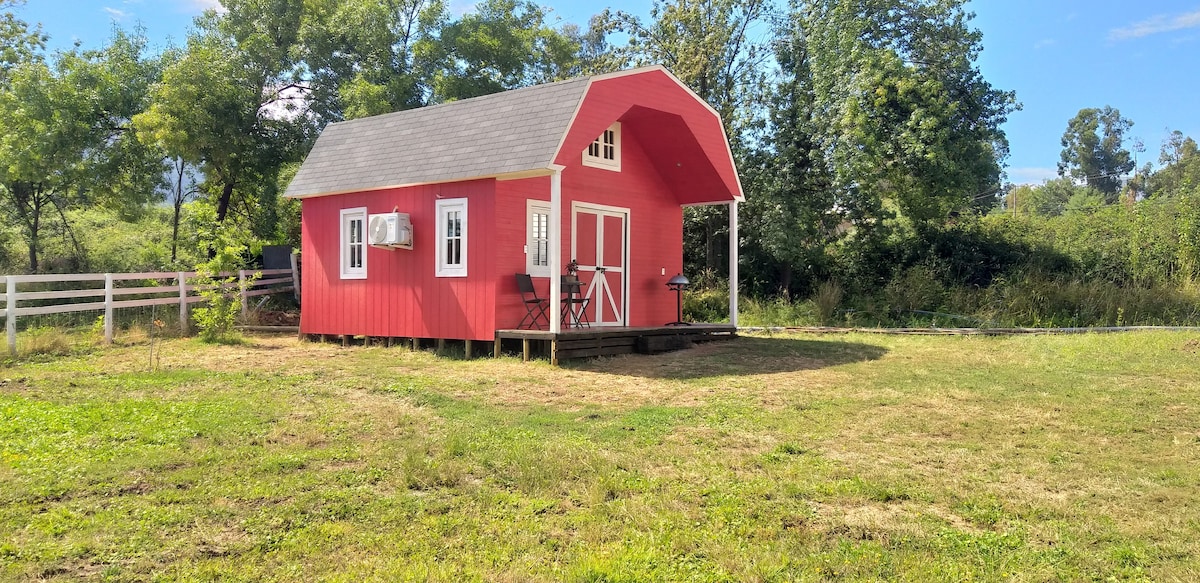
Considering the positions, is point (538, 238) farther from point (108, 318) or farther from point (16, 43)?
point (16, 43)

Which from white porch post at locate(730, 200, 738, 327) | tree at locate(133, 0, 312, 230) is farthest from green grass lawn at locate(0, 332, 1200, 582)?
tree at locate(133, 0, 312, 230)

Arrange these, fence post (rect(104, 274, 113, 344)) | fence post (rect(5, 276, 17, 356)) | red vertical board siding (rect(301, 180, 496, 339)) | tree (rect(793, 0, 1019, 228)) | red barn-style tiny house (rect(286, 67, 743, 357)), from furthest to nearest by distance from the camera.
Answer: tree (rect(793, 0, 1019, 228)), fence post (rect(104, 274, 113, 344)), red vertical board siding (rect(301, 180, 496, 339)), red barn-style tiny house (rect(286, 67, 743, 357)), fence post (rect(5, 276, 17, 356))

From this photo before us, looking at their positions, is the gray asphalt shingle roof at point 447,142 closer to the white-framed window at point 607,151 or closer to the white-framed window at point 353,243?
the white-framed window at point 353,243

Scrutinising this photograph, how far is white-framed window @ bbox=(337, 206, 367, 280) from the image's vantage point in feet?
41.5

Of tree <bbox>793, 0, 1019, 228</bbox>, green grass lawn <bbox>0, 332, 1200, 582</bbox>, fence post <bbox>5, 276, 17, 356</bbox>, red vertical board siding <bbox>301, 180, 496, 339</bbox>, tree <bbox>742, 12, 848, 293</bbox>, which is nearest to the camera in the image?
green grass lawn <bbox>0, 332, 1200, 582</bbox>

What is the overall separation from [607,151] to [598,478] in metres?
8.88

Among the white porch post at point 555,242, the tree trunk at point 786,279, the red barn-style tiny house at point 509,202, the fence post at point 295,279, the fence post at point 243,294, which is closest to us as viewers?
the white porch post at point 555,242

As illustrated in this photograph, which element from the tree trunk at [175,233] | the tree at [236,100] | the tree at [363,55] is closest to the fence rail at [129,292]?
the tree trunk at [175,233]

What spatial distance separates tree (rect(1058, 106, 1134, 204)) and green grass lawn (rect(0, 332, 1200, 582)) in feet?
216

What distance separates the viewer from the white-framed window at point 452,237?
11297 millimetres

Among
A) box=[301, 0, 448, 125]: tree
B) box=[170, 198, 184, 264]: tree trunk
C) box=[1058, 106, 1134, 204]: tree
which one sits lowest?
box=[170, 198, 184, 264]: tree trunk

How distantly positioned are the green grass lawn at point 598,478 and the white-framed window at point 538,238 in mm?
3090

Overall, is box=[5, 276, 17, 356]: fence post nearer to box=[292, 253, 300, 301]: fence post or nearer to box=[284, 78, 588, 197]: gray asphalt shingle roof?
box=[284, 78, 588, 197]: gray asphalt shingle roof

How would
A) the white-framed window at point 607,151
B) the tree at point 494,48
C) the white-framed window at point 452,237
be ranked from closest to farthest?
the white-framed window at point 452,237
the white-framed window at point 607,151
the tree at point 494,48
